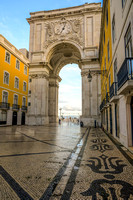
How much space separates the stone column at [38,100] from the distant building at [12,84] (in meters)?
1.68

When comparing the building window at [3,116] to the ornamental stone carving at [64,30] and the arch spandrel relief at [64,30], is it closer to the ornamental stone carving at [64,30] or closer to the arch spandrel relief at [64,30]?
the arch spandrel relief at [64,30]

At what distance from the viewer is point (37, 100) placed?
23906 millimetres

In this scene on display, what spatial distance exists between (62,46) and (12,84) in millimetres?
11251

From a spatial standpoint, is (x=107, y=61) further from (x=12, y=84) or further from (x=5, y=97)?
(x=12, y=84)

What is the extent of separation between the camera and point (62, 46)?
25.3 meters

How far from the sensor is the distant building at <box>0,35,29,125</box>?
64.5 feet

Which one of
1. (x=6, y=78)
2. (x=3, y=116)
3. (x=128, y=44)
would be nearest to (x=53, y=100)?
(x=6, y=78)

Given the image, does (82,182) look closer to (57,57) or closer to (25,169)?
(25,169)

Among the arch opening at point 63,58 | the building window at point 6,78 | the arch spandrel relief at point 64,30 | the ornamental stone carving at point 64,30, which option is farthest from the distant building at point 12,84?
the arch opening at point 63,58

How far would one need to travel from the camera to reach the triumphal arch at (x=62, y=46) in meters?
21.7

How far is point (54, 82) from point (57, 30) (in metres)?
10.6

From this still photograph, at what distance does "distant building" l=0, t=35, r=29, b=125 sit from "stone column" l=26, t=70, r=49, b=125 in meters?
1.68

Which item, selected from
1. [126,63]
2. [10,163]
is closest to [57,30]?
[126,63]

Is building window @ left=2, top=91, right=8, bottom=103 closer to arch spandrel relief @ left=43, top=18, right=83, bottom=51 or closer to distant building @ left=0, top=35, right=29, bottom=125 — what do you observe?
distant building @ left=0, top=35, right=29, bottom=125
